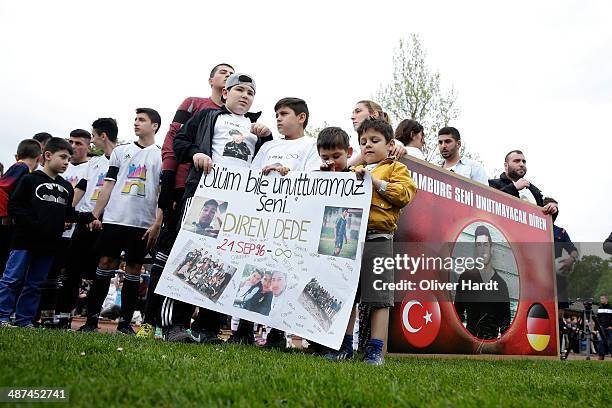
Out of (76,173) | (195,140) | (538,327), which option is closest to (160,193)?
(195,140)

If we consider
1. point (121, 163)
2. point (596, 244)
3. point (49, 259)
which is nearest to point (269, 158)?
point (121, 163)

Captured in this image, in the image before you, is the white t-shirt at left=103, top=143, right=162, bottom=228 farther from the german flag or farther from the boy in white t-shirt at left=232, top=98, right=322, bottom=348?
the german flag

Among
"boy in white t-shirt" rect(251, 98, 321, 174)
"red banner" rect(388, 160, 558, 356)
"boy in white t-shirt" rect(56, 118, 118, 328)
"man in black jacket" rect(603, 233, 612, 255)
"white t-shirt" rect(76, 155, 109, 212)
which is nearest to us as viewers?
"boy in white t-shirt" rect(251, 98, 321, 174)

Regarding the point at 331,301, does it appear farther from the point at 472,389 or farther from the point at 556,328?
A: the point at 556,328

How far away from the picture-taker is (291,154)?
4703 millimetres

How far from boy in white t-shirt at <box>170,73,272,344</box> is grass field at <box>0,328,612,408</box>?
4.24 ft

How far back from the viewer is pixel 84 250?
6211 millimetres

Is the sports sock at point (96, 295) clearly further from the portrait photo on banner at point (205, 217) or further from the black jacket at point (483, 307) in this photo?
the black jacket at point (483, 307)

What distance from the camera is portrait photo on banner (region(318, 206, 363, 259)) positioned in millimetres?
3910

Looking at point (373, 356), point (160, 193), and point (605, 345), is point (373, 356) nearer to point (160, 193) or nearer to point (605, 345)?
point (160, 193)

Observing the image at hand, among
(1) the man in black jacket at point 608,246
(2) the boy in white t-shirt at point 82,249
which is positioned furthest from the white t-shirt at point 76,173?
(1) the man in black jacket at point 608,246

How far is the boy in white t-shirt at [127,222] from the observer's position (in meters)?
5.71

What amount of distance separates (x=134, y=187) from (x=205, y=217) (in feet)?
5.91

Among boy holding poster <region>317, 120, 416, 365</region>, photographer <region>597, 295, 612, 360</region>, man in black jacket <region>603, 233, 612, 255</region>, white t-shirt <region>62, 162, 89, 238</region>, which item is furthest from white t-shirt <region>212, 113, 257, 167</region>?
photographer <region>597, 295, 612, 360</region>
